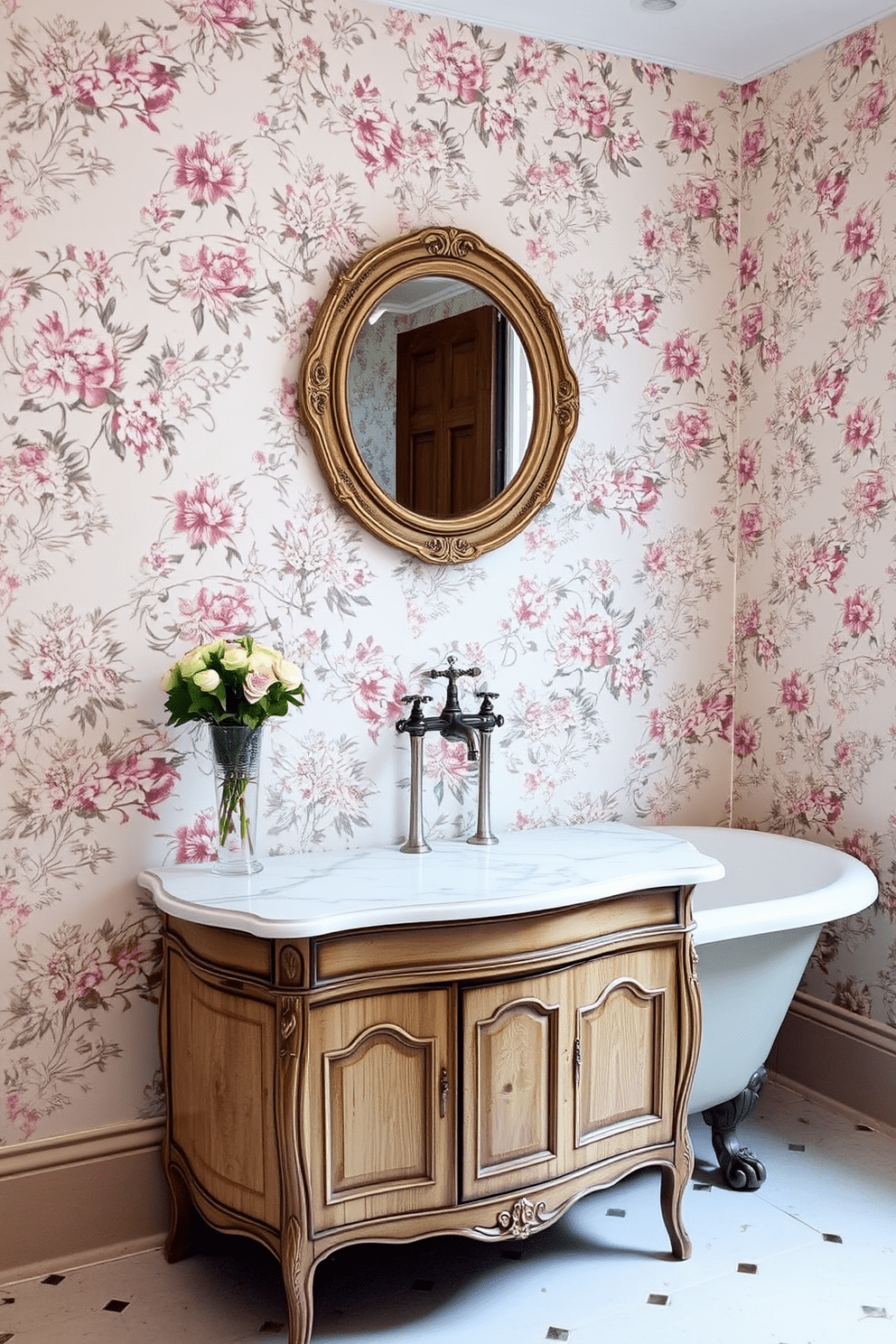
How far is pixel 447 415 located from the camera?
8.63 ft

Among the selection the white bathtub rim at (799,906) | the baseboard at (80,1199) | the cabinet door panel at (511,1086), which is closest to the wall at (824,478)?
the white bathtub rim at (799,906)

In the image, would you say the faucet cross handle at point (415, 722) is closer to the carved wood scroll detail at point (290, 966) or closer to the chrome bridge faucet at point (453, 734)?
the chrome bridge faucet at point (453, 734)

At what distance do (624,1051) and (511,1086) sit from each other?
0.83 ft

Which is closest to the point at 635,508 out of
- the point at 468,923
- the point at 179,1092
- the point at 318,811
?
the point at 318,811

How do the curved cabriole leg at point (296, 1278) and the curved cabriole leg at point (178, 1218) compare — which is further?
the curved cabriole leg at point (178, 1218)

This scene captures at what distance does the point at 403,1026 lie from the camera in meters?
2.02

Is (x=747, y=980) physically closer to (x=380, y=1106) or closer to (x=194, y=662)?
(x=380, y=1106)

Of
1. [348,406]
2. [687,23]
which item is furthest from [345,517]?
[687,23]

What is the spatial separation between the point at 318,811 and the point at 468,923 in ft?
2.06

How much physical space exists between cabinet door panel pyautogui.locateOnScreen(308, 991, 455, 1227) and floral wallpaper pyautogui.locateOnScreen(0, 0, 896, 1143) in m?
0.61

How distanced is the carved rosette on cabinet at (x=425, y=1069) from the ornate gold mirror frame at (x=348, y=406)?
91 centimetres

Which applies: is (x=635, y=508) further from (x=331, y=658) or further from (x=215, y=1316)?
(x=215, y=1316)

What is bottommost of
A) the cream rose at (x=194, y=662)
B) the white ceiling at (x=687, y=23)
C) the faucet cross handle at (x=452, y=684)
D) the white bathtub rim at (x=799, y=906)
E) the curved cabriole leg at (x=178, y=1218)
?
the curved cabriole leg at (x=178, y=1218)

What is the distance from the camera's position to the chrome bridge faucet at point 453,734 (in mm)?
2531
